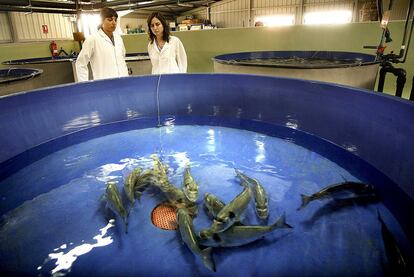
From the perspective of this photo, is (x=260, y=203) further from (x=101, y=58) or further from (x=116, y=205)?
(x=101, y=58)

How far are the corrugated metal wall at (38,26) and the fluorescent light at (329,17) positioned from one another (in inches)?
490

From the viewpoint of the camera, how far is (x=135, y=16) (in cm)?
1745

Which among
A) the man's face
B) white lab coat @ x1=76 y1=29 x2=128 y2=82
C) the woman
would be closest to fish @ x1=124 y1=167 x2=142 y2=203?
white lab coat @ x1=76 y1=29 x2=128 y2=82

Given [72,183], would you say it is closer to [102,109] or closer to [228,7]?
[102,109]

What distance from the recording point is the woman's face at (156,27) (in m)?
3.05

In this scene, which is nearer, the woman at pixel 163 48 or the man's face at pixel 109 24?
the man's face at pixel 109 24

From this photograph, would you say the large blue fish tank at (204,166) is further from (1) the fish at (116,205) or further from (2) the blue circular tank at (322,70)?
(2) the blue circular tank at (322,70)

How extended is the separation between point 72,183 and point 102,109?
1230mm

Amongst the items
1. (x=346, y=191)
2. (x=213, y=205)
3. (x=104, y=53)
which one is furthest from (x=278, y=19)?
(x=213, y=205)

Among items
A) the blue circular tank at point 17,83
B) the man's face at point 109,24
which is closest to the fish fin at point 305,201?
the man's face at point 109,24

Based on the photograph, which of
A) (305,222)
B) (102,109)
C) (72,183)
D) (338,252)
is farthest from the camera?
(102,109)

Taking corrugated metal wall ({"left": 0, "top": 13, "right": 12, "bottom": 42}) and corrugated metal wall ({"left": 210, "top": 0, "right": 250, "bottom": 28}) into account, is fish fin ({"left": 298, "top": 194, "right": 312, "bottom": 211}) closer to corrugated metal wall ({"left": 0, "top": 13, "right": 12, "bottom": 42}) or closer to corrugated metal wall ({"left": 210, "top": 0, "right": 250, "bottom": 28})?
corrugated metal wall ({"left": 0, "top": 13, "right": 12, "bottom": 42})

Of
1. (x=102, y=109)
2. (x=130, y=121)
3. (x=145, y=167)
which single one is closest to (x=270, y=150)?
(x=145, y=167)

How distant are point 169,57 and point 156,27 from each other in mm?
439
